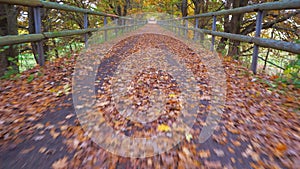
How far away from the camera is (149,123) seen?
96.1 inches

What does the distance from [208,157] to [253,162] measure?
1.21 feet

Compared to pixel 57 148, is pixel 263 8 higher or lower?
higher

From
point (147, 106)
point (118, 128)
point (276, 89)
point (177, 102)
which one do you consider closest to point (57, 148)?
point (118, 128)

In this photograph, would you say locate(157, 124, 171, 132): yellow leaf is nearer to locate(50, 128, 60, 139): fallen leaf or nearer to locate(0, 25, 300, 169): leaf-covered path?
locate(0, 25, 300, 169): leaf-covered path

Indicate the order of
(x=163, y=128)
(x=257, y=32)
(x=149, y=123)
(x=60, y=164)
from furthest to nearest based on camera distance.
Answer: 1. (x=257, y=32)
2. (x=149, y=123)
3. (x=163, y=128)
4. (x=60, y=164)

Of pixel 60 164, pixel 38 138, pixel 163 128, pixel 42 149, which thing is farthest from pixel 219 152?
pixel 38 138

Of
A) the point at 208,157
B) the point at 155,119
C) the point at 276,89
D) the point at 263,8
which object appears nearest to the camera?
the point at 208,157

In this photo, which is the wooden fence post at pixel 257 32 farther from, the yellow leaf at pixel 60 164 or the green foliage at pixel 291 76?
the yellow leaf at pixel 60 164

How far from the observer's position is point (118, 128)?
231 centimetres

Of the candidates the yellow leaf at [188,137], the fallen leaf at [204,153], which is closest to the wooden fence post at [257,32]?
the yellow leaf at [188,137]

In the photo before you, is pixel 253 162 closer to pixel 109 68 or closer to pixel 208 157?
pixel 208 157

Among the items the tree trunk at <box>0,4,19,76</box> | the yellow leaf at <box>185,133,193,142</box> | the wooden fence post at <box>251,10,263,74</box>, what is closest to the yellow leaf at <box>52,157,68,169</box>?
the yellow leaf at <box>185,133,193,142</box>

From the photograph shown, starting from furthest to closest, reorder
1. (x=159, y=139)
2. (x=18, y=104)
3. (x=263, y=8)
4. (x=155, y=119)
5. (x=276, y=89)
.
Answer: (x=263, y=8) < (x=276, y=89) < (x=18, y=104) < (x=155, y=119) < (x=159, y=139)

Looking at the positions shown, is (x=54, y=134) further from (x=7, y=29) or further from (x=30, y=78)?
(x=7, y=29)
